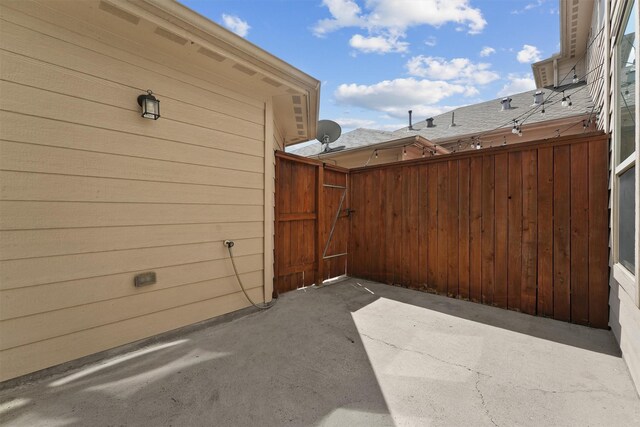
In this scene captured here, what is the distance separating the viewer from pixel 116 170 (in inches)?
79.8

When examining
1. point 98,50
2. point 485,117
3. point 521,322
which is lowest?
point 521,322

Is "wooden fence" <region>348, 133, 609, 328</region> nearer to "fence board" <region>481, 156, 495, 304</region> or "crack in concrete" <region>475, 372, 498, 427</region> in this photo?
"fence board" <region>481, 156, 495, 304</region>

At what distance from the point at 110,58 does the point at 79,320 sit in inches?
79.0

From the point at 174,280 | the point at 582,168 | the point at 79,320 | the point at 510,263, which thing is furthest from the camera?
the point at 510,263

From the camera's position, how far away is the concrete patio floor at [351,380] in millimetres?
1396

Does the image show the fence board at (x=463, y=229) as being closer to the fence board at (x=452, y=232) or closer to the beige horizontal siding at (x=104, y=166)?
the fence board at (x=452, y=232)

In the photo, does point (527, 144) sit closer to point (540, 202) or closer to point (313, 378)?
point (540, 202)

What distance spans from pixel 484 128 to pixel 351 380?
6871 mm

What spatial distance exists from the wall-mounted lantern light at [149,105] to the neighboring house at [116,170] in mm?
55

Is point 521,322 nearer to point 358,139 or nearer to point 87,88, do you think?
point 87,88

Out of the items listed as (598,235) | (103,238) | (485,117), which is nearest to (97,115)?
(103,238)

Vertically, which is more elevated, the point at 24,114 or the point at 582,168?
the point at 24,114

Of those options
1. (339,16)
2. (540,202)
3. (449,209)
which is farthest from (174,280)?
(339,16)

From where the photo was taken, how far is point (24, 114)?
5.50 feet
